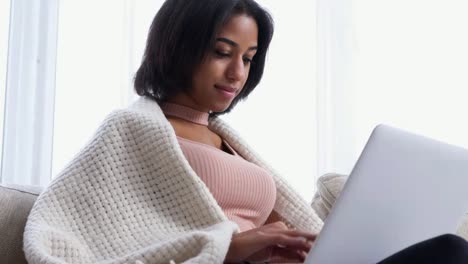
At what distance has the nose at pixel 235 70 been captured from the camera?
4.98 feet

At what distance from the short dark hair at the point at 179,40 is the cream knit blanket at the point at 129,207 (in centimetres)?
16

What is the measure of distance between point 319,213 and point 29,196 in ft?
2.37

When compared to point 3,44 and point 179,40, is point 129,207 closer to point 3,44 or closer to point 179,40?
point 179,40

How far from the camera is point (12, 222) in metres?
1.29

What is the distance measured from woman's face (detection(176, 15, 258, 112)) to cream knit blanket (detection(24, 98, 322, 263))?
17cm

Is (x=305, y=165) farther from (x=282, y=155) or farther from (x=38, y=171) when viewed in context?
(x=38, y=171)

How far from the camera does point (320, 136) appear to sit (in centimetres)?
245

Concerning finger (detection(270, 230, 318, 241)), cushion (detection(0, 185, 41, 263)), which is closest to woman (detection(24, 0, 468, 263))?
finger (detection(270, 230, 318, 241))

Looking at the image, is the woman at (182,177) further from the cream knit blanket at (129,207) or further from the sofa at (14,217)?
the sofa at (14,217)

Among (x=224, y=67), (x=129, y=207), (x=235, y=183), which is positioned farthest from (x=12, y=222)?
(x=224, y=67)

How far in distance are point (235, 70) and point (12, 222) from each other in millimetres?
563

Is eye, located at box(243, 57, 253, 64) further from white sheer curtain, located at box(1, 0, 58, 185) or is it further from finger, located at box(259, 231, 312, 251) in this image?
white sheer curtain, located at box(1, 0, 58, 185)

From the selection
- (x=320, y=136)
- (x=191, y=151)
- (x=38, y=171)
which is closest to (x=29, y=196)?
(x=191, y=151)

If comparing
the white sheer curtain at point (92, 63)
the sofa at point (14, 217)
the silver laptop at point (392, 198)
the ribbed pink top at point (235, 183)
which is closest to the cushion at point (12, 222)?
the sofa at point (14, 217)
